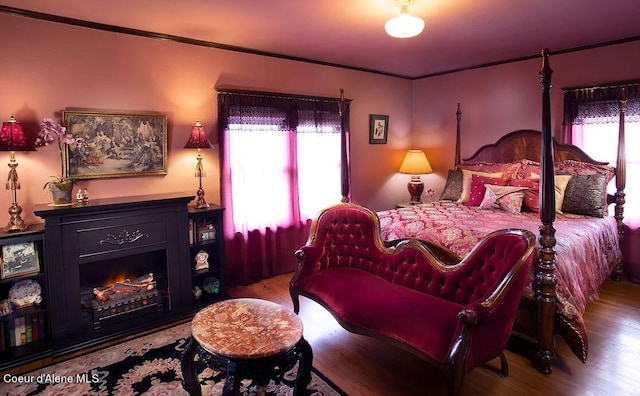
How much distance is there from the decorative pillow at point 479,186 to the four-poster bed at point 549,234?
11cm

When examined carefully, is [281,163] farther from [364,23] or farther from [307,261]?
[364,23]

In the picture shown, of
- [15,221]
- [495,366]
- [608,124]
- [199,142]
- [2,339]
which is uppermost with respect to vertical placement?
[608,124]

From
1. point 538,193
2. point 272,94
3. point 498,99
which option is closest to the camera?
point 538,193

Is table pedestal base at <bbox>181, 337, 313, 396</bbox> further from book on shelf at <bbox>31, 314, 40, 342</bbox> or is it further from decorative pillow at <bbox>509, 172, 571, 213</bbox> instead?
decorative pillow at <bbox>509, 172, 571, 213</bbox>

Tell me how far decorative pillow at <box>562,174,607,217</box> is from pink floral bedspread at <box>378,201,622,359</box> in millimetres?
122

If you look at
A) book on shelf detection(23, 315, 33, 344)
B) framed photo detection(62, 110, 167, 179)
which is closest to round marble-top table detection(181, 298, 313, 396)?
book on shelf detection(23, 315, 33, 344)

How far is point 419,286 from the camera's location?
2.75 meters

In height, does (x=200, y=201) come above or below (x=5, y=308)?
above

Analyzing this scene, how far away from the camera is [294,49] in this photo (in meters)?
4.02

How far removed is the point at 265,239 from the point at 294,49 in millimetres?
2063

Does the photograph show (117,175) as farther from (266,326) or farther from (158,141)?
(266,326)

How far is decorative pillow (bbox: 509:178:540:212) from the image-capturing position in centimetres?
382

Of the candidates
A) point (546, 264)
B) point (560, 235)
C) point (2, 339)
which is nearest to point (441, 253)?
point (546, 264)

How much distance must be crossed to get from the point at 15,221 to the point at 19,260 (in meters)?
0.28
